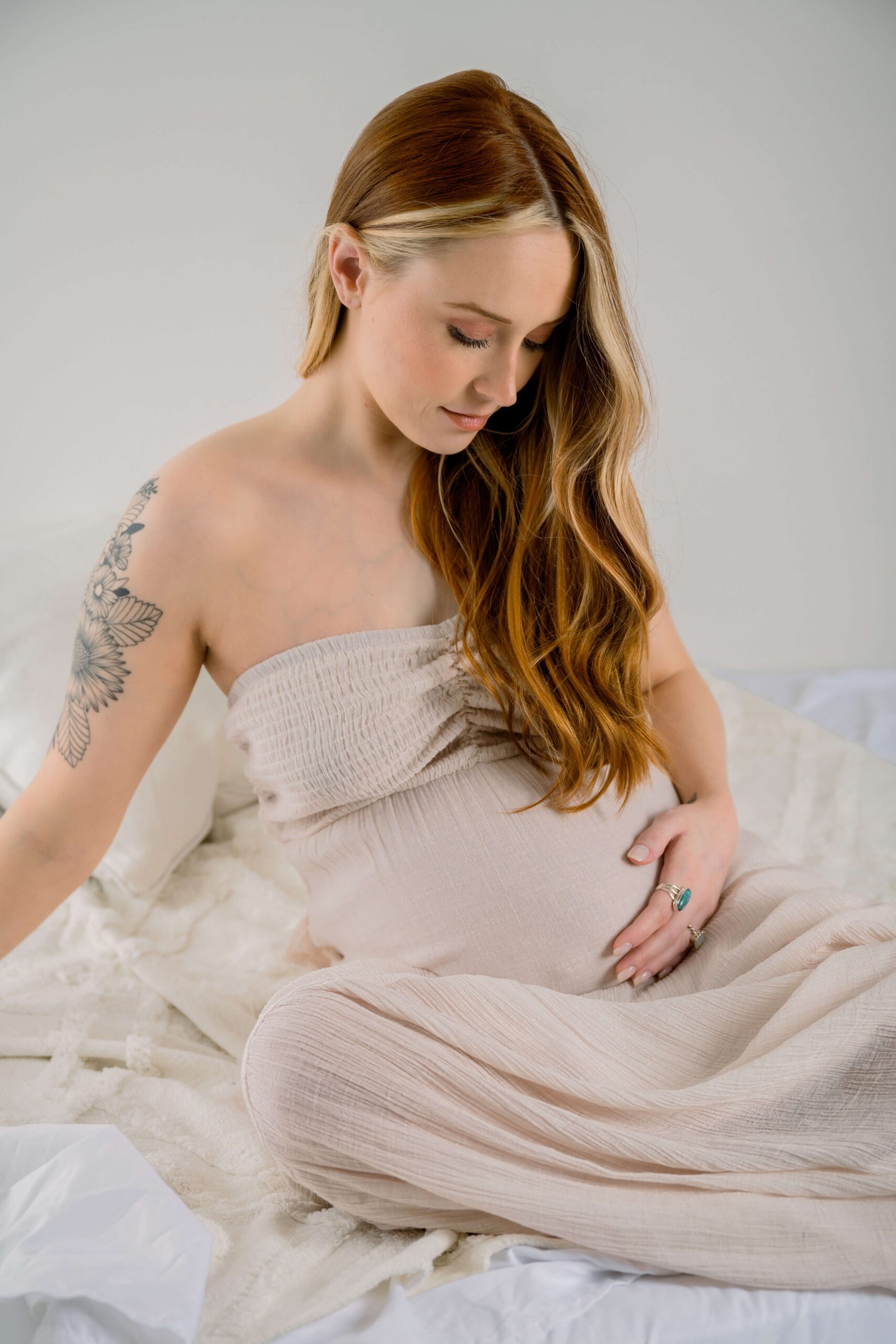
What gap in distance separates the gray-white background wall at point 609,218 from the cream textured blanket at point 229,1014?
0.63 m

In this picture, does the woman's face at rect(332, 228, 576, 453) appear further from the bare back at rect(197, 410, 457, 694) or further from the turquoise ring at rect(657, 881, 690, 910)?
the turquoise ring at rect(657, 881, 690, 910)

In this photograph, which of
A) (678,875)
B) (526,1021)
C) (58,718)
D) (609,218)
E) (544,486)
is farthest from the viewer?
(609,218)

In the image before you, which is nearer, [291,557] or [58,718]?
[291,557]

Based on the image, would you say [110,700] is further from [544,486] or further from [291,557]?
[544,486]

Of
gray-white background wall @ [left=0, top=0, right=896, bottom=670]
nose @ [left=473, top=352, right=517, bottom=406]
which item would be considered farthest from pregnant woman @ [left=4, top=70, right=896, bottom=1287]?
gray-white background wall @ [left=0, top=0, right=896, bottom=670]

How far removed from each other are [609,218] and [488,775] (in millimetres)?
1423

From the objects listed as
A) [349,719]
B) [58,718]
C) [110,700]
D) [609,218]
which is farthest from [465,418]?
[609,218]

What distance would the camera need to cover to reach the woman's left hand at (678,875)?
3.42 feet

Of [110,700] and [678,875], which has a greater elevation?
[110,700]

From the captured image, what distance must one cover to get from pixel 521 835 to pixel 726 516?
4.68 ft

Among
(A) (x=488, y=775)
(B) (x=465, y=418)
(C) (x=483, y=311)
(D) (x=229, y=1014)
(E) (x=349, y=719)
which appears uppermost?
(C) (x=483, y=311)

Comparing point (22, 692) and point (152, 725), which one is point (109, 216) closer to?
point (22, 692)

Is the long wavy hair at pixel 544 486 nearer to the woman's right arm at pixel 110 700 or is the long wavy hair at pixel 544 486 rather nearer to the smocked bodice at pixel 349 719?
the smocked bodice at pixel 349 719

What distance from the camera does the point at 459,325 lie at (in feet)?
3.21
